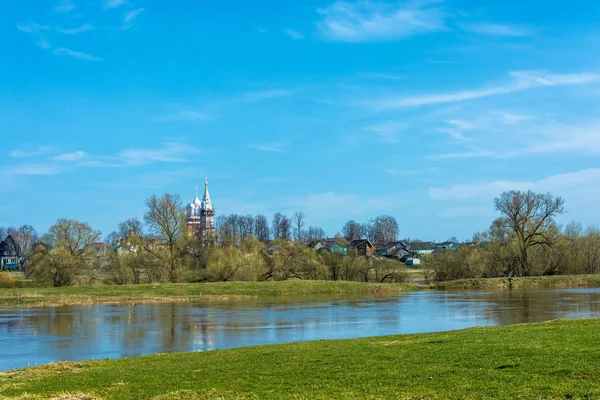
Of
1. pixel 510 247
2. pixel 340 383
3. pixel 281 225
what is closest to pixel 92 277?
pixel 510 247

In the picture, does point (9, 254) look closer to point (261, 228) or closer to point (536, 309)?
point (261, 228)

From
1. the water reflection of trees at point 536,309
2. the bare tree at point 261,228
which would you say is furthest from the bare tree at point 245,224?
the water reflection of trees at point 536,309

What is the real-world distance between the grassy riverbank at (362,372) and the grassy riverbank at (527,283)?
50706 mm

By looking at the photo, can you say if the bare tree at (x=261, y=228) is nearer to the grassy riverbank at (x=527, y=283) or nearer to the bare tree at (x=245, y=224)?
the bare tree at (x=245, y=224)

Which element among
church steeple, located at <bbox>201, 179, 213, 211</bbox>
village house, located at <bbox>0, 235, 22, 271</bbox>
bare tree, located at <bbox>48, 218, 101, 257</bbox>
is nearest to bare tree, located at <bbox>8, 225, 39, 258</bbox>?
village house, located at <bbox>0, 235, 22, 271</bbox>

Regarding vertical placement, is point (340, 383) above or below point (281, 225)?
below

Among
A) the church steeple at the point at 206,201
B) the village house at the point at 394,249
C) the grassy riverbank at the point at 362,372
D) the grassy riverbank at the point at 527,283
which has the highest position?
the church steeple at the point at 206,201

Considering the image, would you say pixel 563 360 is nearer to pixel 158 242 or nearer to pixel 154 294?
pixel 154 294

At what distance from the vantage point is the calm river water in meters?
27.5

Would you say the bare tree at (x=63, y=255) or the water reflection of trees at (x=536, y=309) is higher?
the bare tree at (x=63, y=255)

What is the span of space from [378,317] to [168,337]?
14215mm

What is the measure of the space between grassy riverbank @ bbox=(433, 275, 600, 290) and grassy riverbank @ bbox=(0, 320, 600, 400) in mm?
50706

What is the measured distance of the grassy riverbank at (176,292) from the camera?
55125 mm

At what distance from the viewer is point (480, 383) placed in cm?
1265
